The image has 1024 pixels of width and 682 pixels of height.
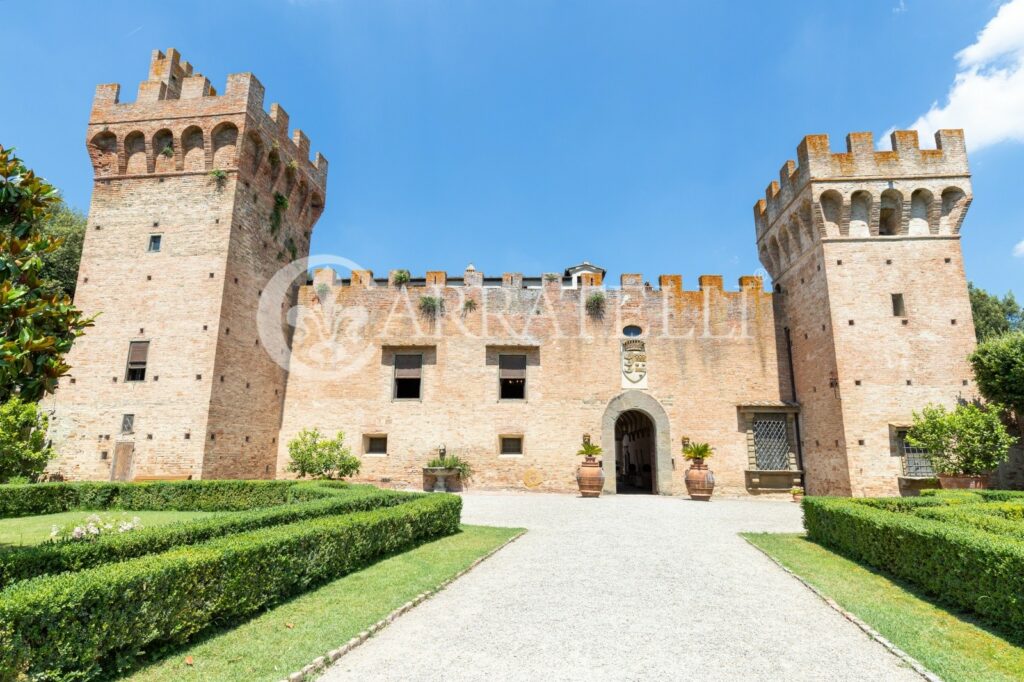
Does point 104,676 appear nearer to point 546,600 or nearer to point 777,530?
point 546,600

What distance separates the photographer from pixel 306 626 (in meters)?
5.50

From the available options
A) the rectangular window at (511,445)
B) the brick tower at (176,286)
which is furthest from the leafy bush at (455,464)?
the brick tower at (176,286)

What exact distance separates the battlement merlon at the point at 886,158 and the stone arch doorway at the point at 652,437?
957cm

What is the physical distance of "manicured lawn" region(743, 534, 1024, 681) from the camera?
475 cm

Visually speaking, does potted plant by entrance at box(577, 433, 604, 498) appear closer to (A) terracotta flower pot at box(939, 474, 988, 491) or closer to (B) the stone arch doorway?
(B) the stone arch doorway

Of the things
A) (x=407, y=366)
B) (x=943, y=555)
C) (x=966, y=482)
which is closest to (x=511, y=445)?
(x=407, y=366)

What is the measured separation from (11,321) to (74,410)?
48.5ft

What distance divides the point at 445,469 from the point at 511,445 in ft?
8.74

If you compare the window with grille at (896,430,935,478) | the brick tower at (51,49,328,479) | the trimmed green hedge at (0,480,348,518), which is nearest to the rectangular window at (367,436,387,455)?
the brick tower at (51,49,328,479)

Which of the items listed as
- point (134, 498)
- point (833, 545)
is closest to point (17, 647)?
point (833, 545)

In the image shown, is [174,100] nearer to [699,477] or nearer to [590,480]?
[590,480]

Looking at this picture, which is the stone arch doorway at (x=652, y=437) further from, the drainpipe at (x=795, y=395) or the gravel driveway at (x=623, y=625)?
the gravel driveway at (x=623, y=625)

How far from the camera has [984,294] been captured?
95.5 ft

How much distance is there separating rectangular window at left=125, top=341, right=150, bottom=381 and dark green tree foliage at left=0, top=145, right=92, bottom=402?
12865 mm
